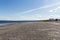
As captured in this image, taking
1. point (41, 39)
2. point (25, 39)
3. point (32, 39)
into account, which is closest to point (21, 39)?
point (25, 39)

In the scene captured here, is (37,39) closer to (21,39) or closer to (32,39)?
(32,39)

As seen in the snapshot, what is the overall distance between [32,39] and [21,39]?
1.10 metres

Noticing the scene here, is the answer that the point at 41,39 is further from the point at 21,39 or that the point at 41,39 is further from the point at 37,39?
the point at 21,39

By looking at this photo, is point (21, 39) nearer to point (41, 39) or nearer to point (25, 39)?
point (25, 39)

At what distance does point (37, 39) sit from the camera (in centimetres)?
958

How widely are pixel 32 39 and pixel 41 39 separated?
2.96 feet

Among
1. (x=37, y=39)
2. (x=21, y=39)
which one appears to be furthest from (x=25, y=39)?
(x=37, y=39)

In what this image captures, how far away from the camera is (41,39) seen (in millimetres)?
9547

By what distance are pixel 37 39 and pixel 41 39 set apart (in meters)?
0.40

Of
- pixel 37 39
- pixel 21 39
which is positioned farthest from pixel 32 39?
pixel 21 39

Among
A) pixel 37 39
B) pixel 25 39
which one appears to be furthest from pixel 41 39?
pixel 25 39

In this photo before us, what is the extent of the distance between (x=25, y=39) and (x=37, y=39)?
1207 millimetres

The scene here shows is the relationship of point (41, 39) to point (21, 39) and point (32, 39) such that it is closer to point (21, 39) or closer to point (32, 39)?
point (32, 39)

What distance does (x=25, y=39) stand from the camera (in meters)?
9.53
